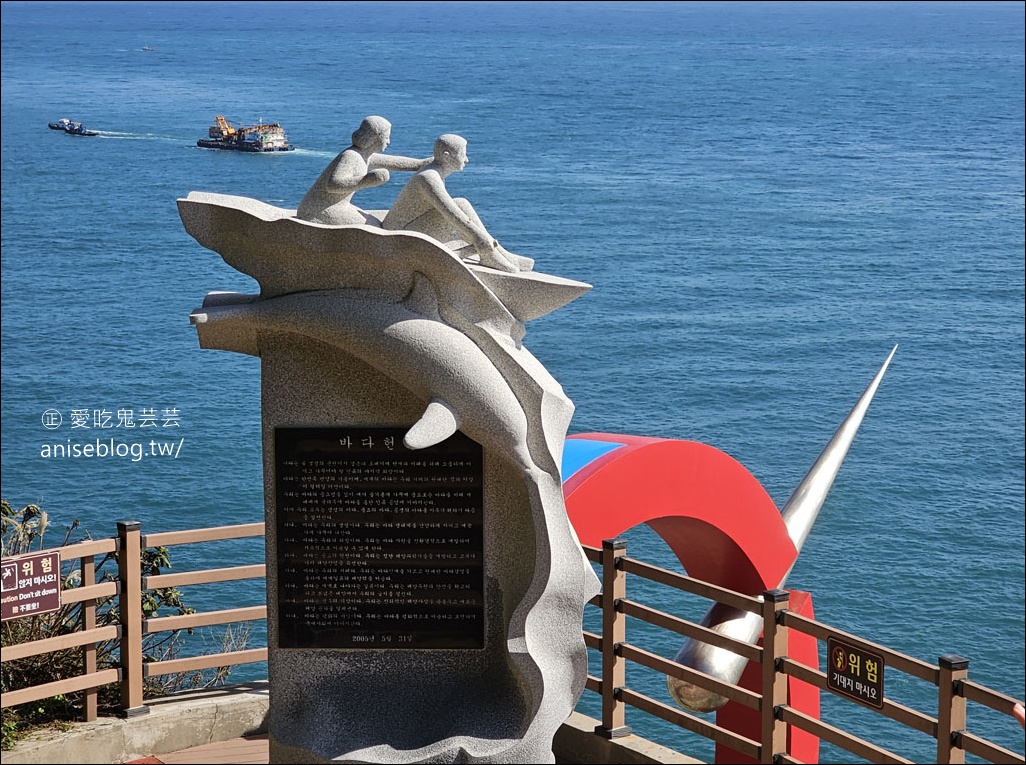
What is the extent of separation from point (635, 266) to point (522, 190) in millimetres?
8692

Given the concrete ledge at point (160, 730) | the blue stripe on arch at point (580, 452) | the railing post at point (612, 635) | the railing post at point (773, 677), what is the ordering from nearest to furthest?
the railing post at point (773, 677)
the concrete ledge at point (160, 730)
the railing post at point (612, 635)
the blue stripe on arch at point (580, 452)

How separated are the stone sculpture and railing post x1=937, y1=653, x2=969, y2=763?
179 centimetres

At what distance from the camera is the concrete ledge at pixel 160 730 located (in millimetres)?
8656

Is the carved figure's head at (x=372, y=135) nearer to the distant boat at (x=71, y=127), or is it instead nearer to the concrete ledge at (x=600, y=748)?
the concrete ledge at (x=600, y=748)

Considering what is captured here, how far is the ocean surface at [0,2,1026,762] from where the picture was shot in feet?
103

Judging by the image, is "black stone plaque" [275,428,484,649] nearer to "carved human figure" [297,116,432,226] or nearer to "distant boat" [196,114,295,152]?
"carved human figure" [297,116,432,226]

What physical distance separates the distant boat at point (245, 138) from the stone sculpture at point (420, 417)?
143 ft

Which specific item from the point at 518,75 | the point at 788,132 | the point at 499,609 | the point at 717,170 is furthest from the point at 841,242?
the point at 499,609

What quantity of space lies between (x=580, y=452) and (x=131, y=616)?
9.37ft

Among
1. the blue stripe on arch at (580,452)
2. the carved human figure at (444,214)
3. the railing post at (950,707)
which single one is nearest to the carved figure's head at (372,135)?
the carved human figure at (444,214)

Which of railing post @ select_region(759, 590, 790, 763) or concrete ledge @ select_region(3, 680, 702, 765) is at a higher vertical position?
railing post @ select_region(759, 590, 790, 763)

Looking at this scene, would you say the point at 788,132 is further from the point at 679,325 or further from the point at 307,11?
the point at 307,11

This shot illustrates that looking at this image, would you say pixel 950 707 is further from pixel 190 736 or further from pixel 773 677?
pixel 190 736

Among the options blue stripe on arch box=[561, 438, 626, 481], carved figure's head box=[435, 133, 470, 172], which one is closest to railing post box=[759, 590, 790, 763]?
blue stripe on arch box=[561, 438, 626, 481]
